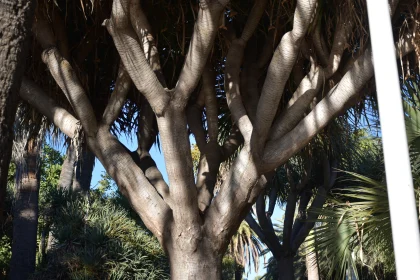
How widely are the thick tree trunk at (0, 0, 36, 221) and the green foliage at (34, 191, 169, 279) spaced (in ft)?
24.3

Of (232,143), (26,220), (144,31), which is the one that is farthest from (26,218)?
(144,31)

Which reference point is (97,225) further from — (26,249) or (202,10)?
(202,10)

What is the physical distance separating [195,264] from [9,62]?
2.78 metres

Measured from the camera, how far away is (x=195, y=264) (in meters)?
5.64

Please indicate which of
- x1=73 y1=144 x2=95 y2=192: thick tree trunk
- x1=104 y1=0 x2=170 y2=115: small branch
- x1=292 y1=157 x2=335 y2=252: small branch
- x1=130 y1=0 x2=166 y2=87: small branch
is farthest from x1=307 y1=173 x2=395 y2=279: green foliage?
x1=73 y1=144 x2=95 y2=192: thick tree trunk

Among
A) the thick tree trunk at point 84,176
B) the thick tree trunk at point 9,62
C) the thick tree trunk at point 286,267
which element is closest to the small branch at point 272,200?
the thick tree trunk at point 286,267

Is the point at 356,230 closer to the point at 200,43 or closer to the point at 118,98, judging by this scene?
the point at 200,43

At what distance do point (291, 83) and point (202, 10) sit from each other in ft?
7.13

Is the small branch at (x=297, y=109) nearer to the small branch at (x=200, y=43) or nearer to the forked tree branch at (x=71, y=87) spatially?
the small branch at (x=200, y=43)

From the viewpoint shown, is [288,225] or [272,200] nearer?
[288,225]

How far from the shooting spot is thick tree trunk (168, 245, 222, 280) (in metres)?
5.62

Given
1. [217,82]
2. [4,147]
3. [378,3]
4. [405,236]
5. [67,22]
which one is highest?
[67,22]

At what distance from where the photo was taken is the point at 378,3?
361 centimetres

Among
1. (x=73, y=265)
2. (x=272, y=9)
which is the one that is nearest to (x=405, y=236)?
(x=272, y=9)
